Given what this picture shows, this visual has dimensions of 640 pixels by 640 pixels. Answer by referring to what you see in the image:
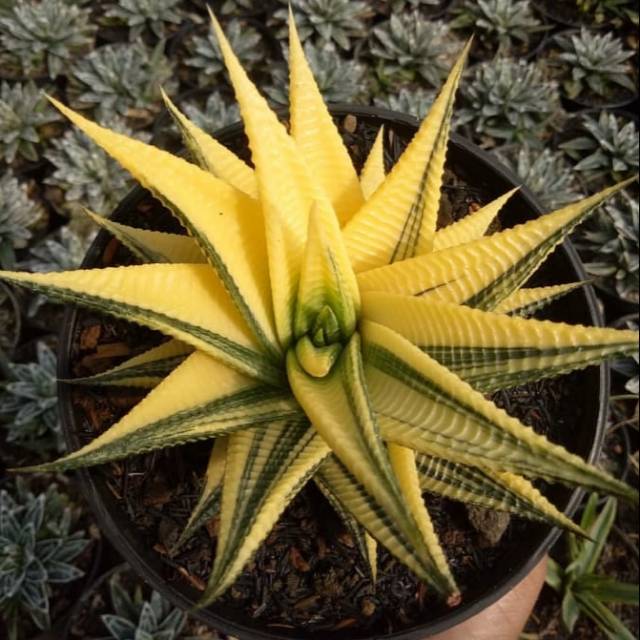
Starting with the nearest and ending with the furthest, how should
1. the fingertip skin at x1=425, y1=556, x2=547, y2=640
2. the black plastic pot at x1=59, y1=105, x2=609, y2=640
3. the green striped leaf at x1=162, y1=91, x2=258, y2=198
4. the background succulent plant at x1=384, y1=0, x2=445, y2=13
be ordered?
the green striped leaf at x1=162, y1=91, x2=258, y2=198 → the black plastic pot at x1=59, y1=105, x2=609, y2=640 → the fingertip skin at x1=425, y1=556, x2=547, y2=640 → the background succulent plant at x1=384, y1=0, x2=445, y2=13

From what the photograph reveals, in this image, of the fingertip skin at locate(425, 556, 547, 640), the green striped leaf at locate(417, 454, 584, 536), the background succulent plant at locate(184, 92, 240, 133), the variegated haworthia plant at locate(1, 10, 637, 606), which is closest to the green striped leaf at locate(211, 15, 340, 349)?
the variegated haworthia plant at locate(1, 10, 637, 606)

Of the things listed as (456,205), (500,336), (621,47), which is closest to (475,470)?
(500,336)

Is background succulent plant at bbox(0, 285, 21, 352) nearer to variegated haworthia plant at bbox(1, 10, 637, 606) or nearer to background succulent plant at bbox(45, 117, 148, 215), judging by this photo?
background succulent plant at bbox(45, 117, 148, 215)

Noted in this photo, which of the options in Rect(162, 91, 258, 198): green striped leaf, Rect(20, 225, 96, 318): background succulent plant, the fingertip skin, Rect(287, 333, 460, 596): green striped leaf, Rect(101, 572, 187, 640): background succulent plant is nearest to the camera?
Rect(287, 333, 460, 596): green striped leaf

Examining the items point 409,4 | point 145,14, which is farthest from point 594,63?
point 145,14

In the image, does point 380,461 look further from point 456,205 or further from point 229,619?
point 456,205

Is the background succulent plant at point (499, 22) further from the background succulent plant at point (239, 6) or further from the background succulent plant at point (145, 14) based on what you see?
the background succulent plant at point (145, 14)

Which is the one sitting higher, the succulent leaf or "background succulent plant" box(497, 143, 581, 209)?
the succulent leaf
